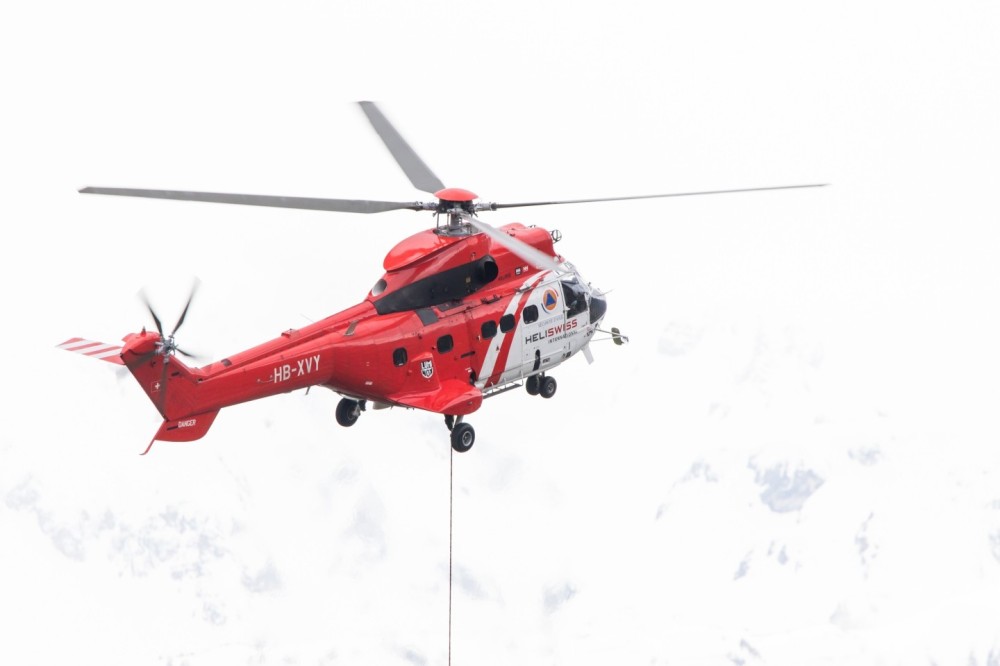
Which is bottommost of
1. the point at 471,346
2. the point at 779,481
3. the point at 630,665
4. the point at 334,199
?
the point at 630,665

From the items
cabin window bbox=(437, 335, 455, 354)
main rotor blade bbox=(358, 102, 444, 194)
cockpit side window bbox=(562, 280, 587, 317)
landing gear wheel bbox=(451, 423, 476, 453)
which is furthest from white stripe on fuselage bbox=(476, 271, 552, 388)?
main rotor blade bbox=(358, 102, 444, 194)

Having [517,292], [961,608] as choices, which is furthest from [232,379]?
[961,608]

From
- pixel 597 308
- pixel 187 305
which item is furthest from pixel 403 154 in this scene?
pixel 187 305

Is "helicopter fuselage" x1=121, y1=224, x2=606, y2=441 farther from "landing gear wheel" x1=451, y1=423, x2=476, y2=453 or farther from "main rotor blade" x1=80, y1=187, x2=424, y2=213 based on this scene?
"main rotor blade" x1=80, y1=187, x2=424, y2=213

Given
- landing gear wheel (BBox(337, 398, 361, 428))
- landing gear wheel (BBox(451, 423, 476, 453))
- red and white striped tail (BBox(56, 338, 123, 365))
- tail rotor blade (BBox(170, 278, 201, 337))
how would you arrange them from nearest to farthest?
tail rotor blade (BBox(170, 278, 201, 337))
red and white striped tail (BBox(56, 338, 123, 365))
landing gear wheel (BBox(451, 423, 476, 453))
landing gear wheel (BBox(337, 398, 361, 428))

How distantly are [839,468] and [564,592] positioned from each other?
3274 centimetres

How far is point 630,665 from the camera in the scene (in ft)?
517

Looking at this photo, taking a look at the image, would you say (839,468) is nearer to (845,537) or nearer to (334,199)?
(845,537)

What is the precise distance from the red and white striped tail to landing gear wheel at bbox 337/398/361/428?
6.05 meters

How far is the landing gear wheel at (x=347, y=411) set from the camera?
36.6 m

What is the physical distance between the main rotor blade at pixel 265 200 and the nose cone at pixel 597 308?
7.63 m

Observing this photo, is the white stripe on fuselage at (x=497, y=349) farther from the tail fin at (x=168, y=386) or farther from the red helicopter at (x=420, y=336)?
the tail fin at (x=168, y=386)

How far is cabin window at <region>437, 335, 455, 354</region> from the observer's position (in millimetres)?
36219

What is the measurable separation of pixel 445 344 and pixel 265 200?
5748 millimetres
